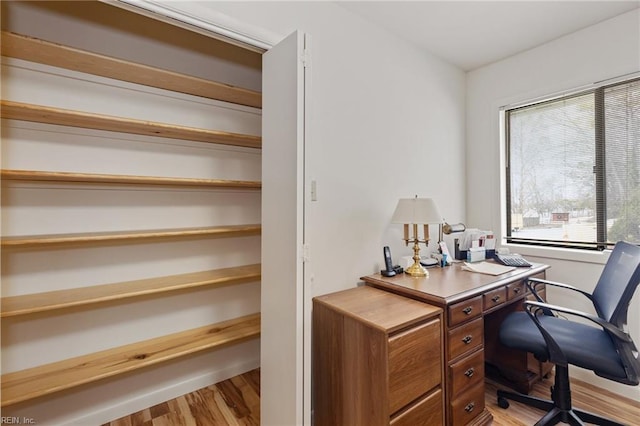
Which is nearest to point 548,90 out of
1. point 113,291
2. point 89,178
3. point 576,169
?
point 576,169

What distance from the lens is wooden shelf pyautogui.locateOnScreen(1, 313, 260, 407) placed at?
56.0 inches

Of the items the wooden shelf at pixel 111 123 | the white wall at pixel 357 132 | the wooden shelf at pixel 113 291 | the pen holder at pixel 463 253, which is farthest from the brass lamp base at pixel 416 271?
the wooden shelf at pixel 111 123

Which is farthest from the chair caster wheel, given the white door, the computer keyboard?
the white door

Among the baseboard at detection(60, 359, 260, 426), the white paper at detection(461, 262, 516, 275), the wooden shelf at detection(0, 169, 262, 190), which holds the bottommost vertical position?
the baseboard at detection(60, 359, 260, 426)

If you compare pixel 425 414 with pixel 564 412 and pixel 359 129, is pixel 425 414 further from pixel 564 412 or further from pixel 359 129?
pixel 359 129

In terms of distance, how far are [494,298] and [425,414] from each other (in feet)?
2.71

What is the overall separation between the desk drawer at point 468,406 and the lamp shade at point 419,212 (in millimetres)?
984

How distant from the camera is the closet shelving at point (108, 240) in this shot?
1414mm

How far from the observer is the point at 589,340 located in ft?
5.30

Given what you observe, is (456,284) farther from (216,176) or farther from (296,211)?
(216,176)

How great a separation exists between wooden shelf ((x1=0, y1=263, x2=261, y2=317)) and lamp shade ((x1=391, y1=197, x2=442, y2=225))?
1082 mm

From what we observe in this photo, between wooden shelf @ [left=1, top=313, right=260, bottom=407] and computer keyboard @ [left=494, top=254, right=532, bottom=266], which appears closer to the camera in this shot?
wooden shelf @ [left=1, top=313, right=260, bottom=407]

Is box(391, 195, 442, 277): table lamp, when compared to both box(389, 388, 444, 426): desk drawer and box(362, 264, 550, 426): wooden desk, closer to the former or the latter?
box(362, 264, 550, 426): wooden desk

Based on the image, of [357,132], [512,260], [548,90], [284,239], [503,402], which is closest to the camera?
[284,239]
